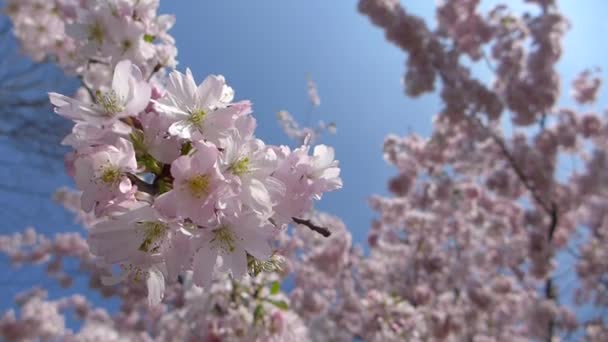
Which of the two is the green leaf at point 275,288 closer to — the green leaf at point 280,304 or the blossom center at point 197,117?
the green leaf at point 280,304

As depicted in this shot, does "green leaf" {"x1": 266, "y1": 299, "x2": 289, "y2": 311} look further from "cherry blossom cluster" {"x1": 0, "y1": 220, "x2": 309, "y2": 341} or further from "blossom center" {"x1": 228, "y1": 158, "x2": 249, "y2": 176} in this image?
"blossom center" {"x1": 228, "y1": 158, "x2": 249, "y2": 176}

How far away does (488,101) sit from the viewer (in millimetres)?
6344

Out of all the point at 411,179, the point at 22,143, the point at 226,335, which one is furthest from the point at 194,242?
the point at 411,179

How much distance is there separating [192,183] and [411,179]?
7839 millimetres

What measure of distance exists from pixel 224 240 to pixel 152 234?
142 millimetres

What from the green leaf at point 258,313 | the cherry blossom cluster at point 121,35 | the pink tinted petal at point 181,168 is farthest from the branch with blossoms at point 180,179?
the green leaf at point 258,313

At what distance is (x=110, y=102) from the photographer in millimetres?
860

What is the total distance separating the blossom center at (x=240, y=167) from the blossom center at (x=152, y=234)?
6.9 inches

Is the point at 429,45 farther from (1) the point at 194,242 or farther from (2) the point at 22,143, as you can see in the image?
(1) the point at 194,242

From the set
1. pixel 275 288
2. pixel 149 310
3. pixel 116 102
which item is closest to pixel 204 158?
pixel 116 102

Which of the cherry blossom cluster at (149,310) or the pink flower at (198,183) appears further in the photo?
the cherry blossom cluster at (149,310)

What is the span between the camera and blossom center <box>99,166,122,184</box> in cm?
79

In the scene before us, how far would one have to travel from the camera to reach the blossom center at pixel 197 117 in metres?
0.85

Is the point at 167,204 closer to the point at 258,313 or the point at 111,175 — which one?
the point at 111,175
